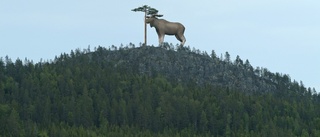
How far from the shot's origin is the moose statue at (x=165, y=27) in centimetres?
19688

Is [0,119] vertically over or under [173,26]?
under

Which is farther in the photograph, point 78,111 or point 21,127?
point 78,111

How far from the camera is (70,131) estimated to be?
184 meters

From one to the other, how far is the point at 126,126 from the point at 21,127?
2107 centimetres

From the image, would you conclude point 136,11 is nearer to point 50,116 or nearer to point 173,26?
point 173,26

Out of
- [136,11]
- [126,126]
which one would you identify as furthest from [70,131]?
[136,11]

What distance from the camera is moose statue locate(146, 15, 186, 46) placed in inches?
7751

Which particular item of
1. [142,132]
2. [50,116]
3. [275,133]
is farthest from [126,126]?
[275,133]

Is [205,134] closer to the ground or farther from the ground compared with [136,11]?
closer to the ground

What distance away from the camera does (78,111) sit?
655 ft

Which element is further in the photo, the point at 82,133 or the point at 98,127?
the point at 98,127

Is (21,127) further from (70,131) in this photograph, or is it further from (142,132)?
(142,132)

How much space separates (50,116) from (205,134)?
31.1 meters

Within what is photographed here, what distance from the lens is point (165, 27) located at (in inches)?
7746
